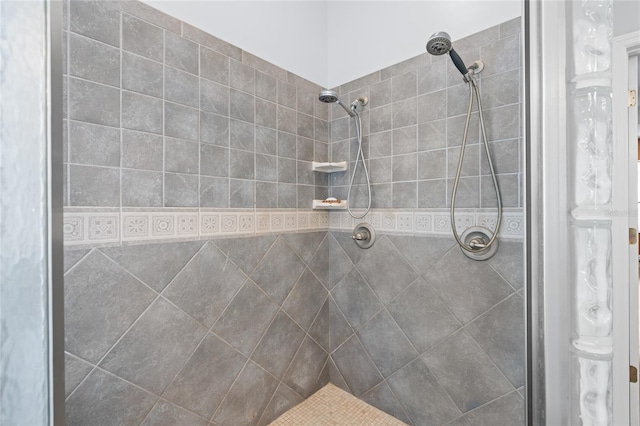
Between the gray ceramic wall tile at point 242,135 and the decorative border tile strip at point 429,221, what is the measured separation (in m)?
0.68

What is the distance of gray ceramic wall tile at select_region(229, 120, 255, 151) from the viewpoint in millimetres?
1273

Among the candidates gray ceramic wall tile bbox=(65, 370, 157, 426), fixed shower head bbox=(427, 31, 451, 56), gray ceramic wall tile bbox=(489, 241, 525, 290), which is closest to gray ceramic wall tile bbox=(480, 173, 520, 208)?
gray ceramic wall tile bbox=(489, 241, 525, 290)

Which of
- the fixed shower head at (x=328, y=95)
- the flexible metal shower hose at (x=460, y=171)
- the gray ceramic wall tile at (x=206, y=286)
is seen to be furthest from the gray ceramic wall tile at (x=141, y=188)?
the flexible metal shower hose at (x=460, y=171)

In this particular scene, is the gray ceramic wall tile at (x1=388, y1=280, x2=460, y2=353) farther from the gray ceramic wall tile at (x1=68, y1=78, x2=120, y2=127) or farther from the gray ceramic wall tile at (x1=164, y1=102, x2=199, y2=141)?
the gray ceramic wall tile at (x1=68, y1=78, x2=120, y2=127)

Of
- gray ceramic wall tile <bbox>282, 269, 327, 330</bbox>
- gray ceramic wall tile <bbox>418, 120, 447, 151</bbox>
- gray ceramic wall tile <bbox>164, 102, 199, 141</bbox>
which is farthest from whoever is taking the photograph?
gray ceramic wall tile <bbox>282, 269, 327, 330</bbox>

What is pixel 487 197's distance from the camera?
3.92 ft

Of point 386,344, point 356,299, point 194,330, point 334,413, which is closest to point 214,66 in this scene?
point 194,330

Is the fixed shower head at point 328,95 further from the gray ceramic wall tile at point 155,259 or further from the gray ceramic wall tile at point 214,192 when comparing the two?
the gray ceramic wall tile at point 155,259

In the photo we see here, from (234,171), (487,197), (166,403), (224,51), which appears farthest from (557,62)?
(166,403)

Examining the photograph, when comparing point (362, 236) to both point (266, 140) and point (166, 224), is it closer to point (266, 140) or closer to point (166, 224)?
point (266, 140)

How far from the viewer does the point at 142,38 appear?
1.02m

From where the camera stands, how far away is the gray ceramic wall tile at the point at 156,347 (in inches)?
38.3

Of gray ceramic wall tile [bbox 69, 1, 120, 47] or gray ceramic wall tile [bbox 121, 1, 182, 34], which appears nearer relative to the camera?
gray ceramic wall tile [bbox 69, 1, 120, 47]

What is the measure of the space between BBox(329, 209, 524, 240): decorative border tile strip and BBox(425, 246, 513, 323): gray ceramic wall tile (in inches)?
5.6
